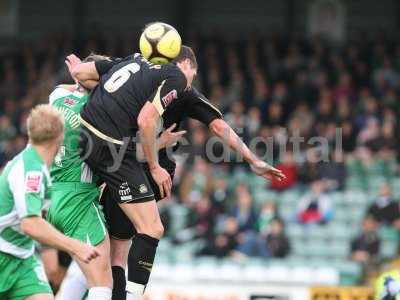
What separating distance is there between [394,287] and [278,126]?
11154 millimetres

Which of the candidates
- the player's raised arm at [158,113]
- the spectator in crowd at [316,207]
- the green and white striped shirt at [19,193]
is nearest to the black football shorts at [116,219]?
the player's raised arm at [158,113]

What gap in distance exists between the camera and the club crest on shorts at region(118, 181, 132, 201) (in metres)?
8.16

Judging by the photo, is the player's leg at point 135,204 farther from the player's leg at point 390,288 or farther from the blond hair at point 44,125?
the player's leg at point 390,288

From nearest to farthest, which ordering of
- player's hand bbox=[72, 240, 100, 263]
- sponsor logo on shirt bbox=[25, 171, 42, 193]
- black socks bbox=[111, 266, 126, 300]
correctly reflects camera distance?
player's hand bbox=[72, 240, 100, 263], sponsor logo on shirt bbox=[25, 171, 42, 193], black socks bbox=[111, 266, 126, 300]

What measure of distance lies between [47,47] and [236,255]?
407 inches

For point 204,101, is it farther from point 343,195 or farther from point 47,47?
point 47,47

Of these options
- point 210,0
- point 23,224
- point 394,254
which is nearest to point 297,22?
point 210,0

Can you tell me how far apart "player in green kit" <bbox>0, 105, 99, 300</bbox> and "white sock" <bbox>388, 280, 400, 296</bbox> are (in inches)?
113

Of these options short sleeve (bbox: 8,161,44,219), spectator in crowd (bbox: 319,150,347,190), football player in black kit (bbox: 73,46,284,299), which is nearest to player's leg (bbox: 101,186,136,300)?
football player in black kit (bbox: 73,46,284,299)

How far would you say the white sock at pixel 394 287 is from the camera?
8.36m

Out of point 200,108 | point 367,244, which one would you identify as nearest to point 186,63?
point 200,108

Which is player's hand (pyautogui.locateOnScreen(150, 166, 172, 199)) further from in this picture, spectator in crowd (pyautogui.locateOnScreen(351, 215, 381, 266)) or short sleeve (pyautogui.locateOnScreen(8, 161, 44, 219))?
spectator in crowd (pyautogui.locateOnScreen(351, 215, 381, 266))

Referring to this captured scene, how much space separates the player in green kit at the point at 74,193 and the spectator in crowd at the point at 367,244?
8.85 meters

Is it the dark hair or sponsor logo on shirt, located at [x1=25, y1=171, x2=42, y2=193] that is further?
the dark hair
